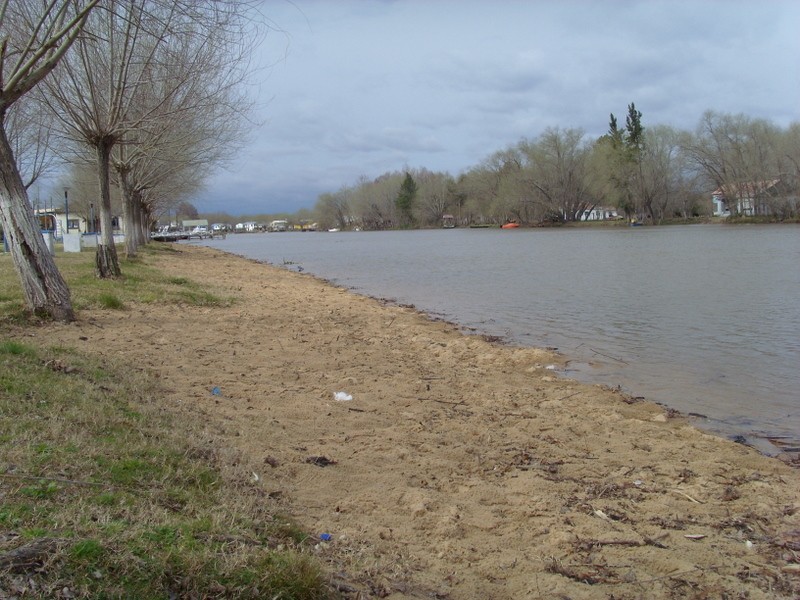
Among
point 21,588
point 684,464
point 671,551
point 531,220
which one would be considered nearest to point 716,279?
point 684,464

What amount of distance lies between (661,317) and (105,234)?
14.4 meters

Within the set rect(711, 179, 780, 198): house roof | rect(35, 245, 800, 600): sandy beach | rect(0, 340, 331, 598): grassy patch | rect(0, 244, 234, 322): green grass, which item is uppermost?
rect(711, 179, 780, 198): house roof

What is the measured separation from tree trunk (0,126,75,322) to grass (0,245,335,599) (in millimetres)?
3784

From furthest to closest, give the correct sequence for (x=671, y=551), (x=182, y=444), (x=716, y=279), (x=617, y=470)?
1. (x=716, y=279)
2. (x=617, y=470)
3. (x=182, y=444)
4. (x=671, y=551)

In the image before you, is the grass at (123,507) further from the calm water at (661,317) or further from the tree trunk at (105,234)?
the tree trunk at (105,234)

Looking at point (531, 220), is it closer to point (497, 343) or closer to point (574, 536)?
point (497, 343)

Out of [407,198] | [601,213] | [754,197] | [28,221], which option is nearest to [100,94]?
[28,221]

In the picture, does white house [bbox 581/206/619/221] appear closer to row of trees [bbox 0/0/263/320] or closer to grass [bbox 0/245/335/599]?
row of trees [bbox 0/0/263/320]

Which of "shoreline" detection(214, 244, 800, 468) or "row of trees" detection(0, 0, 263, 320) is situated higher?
"row of trees" detection(0, 0, 263, 320)

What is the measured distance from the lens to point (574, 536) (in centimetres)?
421

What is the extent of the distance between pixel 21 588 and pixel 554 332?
12628 mm

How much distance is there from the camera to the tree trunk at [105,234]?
15.6 m

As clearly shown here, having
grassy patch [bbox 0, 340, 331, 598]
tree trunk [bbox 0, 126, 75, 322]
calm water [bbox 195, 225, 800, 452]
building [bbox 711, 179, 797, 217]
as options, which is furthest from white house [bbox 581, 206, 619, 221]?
grassy patch [bbox 0, 340, 331, 598]

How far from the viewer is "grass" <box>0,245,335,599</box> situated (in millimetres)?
2623
